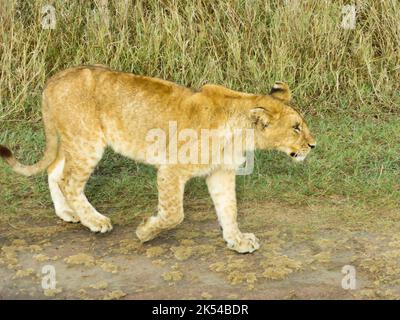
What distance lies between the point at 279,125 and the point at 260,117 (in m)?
0.15

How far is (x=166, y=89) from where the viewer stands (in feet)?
15.4

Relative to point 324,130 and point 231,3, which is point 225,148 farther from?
point 231,3

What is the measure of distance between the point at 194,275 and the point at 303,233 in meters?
0.91

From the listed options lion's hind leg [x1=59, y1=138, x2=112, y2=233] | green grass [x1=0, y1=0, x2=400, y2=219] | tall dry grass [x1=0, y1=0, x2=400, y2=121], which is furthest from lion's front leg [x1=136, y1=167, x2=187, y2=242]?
tall dry grass [x1=0, y1=0, x2=400, y2=121]

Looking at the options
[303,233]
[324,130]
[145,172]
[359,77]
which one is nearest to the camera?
[303,233]

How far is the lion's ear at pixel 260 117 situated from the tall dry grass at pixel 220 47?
9.03ft

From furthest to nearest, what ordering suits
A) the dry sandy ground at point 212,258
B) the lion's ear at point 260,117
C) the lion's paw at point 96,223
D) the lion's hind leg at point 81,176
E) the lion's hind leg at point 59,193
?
the lion's hind leg at point 59,193 < the lion's paw at point 96,223 < the lion's hind leg at point 81,176 < the lion's ear at point 260,117 < the dry sandy ground at point 212,258

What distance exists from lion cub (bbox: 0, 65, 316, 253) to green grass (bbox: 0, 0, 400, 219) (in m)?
1.97

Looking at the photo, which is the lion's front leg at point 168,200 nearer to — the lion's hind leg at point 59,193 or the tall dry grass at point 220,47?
the lion's hind leg at point 59,193

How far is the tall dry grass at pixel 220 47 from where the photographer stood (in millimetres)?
7195

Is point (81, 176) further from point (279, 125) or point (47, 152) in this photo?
point (279, 125)

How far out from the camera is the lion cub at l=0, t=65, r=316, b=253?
4.48 meters

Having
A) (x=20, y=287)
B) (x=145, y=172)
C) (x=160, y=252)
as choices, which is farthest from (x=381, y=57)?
(x=20, y=287)

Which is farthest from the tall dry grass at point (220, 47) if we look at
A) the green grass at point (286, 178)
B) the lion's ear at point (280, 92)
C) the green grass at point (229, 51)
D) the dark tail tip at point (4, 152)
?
the lion's ear at point (280, 92)
